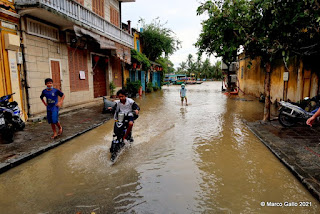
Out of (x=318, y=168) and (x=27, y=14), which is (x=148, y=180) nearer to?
(x=318, y=168)

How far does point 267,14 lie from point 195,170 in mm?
5617

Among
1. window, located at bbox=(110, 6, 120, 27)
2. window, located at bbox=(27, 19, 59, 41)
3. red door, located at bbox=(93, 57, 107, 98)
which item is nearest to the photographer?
window, located at bbox=(27, 19, 59, 41)

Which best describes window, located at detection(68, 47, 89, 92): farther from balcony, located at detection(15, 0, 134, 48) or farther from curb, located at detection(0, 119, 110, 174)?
curb, located at detection(0, 119, 110, 174)

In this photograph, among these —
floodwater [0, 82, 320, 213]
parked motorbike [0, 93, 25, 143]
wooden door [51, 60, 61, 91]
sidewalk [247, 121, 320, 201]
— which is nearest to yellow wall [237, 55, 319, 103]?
sidewalk [247, 121, 320, 201]

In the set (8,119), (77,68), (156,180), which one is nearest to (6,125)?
(8,119)

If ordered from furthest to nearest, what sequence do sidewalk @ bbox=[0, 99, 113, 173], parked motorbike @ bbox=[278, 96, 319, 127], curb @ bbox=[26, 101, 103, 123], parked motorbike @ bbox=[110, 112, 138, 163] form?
curb @ bbox=[26, 101, 103, 123] < parked motorbike @ bbox=[278, 96, 319, 127] < parked motorbike @ bbox=[110, 112, 138, 163] < sidewalk @ bbox=[0, 99, 113, 173]

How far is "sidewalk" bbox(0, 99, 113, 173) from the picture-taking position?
478cm

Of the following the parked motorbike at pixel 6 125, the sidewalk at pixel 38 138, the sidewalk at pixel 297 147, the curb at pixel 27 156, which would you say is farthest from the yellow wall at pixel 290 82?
the parked motorbike at pixel 6 125

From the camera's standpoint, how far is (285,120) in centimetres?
778

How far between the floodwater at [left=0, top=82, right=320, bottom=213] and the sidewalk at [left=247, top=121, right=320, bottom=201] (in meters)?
0.17

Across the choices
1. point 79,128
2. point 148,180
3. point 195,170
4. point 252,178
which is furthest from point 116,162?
point 79,128

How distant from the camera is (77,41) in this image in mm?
11648

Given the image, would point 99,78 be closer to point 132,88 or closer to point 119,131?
point 132,88

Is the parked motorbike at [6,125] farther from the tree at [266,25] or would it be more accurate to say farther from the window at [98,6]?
the window at [98,6]
